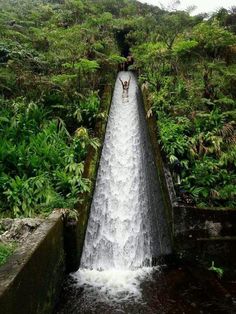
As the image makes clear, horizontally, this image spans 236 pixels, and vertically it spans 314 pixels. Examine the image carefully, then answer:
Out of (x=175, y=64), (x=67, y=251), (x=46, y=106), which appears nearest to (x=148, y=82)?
(x=175, y=64)

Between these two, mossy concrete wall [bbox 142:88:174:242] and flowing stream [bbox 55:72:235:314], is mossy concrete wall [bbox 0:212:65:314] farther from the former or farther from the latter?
mossy concrete wall [bbox 142:88:174:242]

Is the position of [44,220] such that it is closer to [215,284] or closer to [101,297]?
[101,297]

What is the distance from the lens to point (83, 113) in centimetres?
1098

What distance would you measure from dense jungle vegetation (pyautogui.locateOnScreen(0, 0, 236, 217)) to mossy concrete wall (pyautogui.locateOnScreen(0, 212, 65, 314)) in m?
1.05

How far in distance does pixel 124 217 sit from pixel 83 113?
12.9 feet

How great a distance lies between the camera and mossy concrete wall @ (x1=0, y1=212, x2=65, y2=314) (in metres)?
4.22

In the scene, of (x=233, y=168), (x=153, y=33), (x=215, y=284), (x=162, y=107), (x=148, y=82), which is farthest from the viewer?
(x=153, y=33)

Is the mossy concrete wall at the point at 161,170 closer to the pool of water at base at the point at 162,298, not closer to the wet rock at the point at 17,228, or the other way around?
the pool of water at base at the point at 162,298

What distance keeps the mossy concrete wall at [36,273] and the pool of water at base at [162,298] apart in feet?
1.21

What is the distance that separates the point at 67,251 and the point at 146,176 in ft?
11.7

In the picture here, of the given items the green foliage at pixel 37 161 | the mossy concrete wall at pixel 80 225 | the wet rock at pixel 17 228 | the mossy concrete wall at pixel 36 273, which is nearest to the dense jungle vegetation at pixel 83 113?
the green foliage at pixel 37 161

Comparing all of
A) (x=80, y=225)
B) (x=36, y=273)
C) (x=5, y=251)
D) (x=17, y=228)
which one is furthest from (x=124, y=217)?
(x=5, y=251)

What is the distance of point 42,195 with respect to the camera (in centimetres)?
731

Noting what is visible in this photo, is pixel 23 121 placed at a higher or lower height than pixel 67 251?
higher
